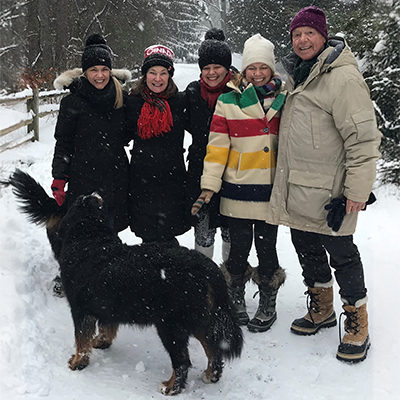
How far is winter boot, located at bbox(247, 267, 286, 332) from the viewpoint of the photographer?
3598 millimetres

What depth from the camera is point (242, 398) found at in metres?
2.77

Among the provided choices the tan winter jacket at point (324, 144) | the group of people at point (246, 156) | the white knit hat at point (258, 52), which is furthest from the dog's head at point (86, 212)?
the white knit hat at point (258, 52)

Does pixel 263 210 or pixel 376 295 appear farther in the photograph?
pixel 376 295

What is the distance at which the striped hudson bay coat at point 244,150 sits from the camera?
3191mm

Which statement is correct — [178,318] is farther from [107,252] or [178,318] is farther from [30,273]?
[30,273]

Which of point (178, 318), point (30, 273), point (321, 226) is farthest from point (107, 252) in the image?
point (321, 226)

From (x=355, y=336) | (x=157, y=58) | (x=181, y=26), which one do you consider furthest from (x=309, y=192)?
(x=181, y=26)

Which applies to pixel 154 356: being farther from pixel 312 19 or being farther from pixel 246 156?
pixel 312 19

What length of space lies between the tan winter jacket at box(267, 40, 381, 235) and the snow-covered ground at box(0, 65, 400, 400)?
1.10 meters

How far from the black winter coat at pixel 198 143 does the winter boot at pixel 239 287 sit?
0.51 metres

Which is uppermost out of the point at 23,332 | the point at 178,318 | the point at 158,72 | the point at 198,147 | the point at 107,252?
the point at 158,72

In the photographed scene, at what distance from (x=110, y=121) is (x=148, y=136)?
1.23ft

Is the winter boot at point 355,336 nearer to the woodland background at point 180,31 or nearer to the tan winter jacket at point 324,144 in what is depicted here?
the tan winter jacket at point 324,144

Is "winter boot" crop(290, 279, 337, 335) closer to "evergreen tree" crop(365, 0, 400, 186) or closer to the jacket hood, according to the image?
the jacket hood
